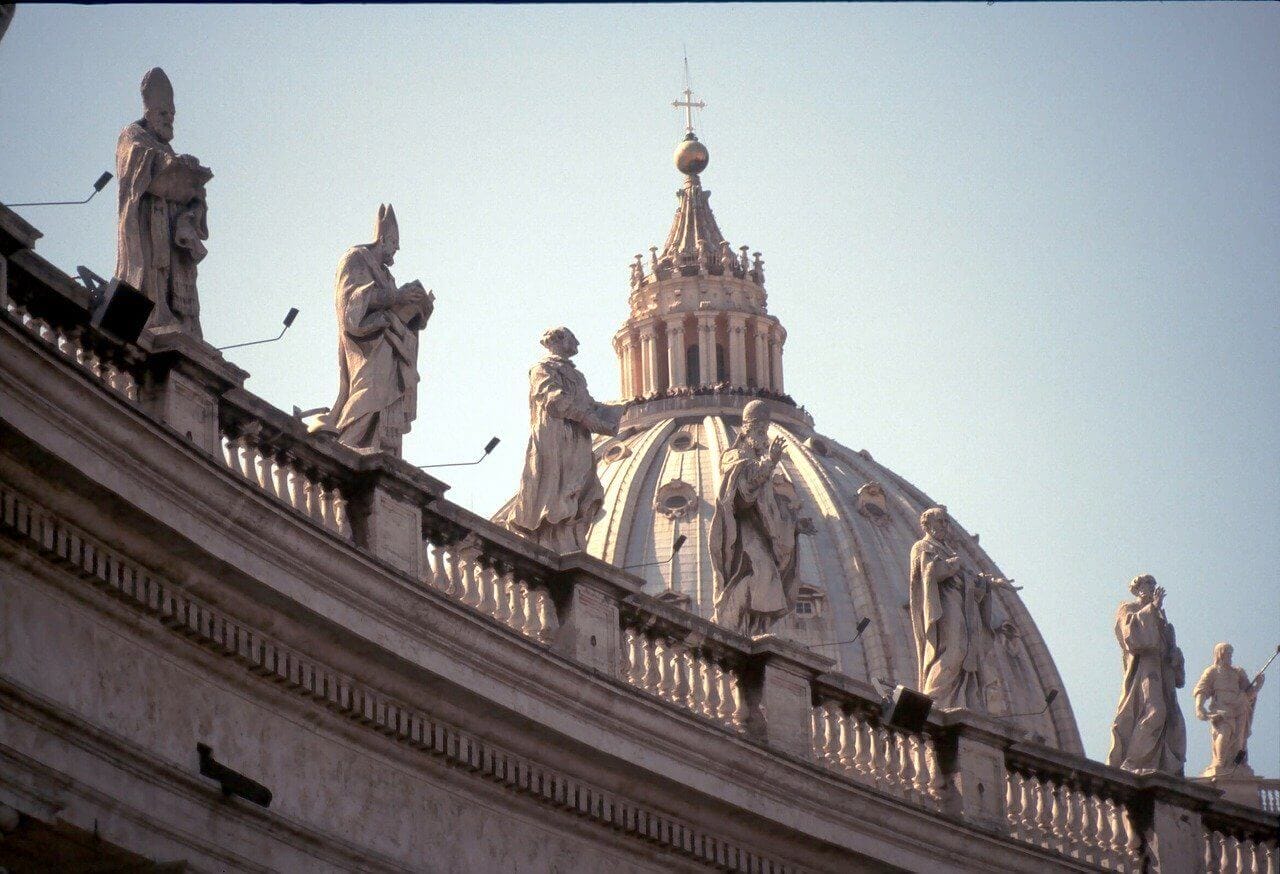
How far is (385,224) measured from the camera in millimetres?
25406

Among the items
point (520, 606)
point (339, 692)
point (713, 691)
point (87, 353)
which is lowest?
point (339, 692)

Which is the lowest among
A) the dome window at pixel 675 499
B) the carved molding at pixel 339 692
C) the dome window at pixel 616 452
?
the carved molding at pixel 339 692

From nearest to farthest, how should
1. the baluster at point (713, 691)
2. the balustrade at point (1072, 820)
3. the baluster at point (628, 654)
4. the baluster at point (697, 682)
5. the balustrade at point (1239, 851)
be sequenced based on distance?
the baluster at point (628, 654)
the baluster at point (697, 682)
the baluster at point (713, 691)
the balustrade at point (1072, 820)
the balustrade at point (1239, 851)

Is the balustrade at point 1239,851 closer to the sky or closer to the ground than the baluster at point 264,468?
closer to the ground

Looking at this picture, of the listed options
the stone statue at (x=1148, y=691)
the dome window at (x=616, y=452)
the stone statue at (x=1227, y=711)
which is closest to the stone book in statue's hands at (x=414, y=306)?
the stone statue at (x=1148, y=691)

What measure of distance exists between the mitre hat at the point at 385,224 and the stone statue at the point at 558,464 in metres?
2.10

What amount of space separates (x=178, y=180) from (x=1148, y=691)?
43.0ft

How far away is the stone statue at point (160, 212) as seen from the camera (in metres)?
22.7

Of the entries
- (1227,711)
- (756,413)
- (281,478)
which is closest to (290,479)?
(281,478)

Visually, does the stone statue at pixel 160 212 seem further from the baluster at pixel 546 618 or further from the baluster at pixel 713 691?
the baluster at pixel 713 691

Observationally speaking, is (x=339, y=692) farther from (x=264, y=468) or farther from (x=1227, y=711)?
(x=1227, y=711)

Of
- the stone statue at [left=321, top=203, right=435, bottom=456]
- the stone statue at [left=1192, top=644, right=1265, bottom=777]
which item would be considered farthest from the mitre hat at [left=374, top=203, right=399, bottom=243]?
the stone statue at [left=1192, top=644, right=1265, bottom=777]

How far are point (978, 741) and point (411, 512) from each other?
7.34 m

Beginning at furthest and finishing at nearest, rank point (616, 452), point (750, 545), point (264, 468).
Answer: point (616, 452) → point (750, 545) → point (264, 468)
